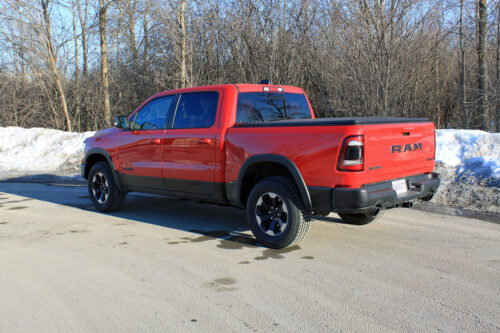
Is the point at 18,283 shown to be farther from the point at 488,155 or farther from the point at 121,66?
the point at 121,66

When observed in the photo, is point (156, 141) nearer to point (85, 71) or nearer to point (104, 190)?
point (104, 190)

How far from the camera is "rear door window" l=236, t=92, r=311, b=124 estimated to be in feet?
17.6

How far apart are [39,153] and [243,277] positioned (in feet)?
44.1

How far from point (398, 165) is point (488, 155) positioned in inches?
196

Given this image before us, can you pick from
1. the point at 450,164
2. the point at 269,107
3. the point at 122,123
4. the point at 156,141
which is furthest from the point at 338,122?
the point at 450,164

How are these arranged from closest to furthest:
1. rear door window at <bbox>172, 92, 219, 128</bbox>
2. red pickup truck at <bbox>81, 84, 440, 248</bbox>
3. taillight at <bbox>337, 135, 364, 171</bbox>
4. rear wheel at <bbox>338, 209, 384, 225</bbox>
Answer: taillight at <bbox>337, 135, 364, 171</bbox>
red pickup truck at <bbox>81, 84, 440, 248</bbox>
rear door window at <bbox>172, 92, 219, 128</bbox>
rear wheel at <bbox>338, 209, 384, 225</bbox>

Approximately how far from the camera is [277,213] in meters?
4.77

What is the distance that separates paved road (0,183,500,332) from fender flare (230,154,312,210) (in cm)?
57

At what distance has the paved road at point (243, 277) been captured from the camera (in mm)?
3102

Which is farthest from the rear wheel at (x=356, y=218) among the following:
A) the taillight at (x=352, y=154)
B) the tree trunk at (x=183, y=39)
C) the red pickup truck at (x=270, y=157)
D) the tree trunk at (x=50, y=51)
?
the tree trunk at (x=50, y=51)

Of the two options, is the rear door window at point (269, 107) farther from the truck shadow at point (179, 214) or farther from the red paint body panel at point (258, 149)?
the truck shadow at point (179, 214)

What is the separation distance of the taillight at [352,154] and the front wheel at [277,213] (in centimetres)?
71

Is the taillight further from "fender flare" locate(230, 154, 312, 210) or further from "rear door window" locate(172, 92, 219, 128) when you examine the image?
"rear door window" locate(172, 92, 219, 128)

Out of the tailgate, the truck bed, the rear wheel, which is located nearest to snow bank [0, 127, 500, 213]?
the rear wheel
